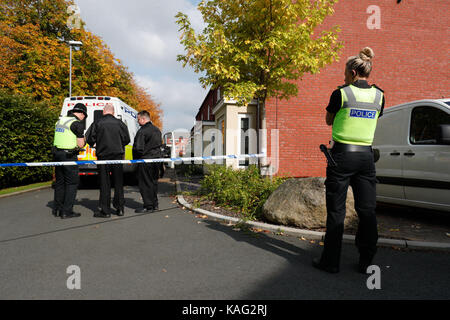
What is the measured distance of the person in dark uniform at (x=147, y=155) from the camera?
6.04 meters

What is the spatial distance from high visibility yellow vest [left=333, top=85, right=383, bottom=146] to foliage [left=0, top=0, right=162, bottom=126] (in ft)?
60.7

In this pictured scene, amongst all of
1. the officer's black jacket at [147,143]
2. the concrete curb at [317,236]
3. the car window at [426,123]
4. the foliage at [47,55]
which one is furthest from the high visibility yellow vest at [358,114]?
the foliage at [47,55]

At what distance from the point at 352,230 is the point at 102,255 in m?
3.52

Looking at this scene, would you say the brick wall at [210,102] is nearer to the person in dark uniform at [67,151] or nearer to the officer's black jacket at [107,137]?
the officer's black jacket at [107,137]

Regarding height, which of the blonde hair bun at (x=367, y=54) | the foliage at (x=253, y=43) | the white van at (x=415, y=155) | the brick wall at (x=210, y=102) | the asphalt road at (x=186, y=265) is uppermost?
the brick wall at (x=210, y=102)

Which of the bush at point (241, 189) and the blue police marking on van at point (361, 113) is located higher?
the blue police marking on van at point (361, 113)

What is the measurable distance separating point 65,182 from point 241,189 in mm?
3393

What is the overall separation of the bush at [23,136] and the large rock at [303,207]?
28.1ft

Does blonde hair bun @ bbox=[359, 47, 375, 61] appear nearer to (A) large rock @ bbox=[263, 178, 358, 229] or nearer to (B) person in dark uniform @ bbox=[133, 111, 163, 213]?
(A) large rock @ bbox=[263, 178, 358, 229]

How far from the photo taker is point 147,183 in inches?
239

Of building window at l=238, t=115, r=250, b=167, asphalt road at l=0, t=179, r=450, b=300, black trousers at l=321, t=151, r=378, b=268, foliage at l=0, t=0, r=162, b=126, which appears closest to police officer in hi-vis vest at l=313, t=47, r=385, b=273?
black trousers at l=321, t=151, r=378, b=268

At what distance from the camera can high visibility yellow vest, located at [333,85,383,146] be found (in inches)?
111

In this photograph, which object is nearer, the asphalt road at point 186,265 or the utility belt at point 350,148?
the asphalt road at point 186,265
